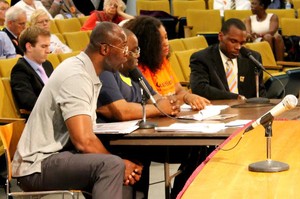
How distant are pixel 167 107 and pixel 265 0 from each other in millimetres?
6079

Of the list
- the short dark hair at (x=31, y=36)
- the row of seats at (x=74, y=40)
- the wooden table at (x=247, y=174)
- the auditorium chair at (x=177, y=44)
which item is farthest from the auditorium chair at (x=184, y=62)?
the wooden table at (x=247, y=174)

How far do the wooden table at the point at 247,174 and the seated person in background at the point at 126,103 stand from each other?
2.52 ft


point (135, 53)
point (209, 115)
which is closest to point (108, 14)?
point (135, 53)

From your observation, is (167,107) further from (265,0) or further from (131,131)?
(265,0)

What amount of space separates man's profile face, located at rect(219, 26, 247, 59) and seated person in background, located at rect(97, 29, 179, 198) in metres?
1.19

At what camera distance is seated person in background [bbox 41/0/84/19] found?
38.9ft

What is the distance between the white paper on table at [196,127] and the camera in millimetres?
4698

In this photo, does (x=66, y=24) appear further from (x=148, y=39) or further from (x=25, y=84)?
(x=148, y=39)

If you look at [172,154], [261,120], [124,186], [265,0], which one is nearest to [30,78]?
[172,154]

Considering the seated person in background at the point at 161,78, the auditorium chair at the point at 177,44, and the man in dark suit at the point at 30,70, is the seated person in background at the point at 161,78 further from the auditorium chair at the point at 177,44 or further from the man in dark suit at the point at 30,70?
the auditorium chair at the point at 177,44

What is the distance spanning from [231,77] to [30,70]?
150 cm

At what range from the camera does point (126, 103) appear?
5.05m

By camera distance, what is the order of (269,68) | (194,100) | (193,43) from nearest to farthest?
(194,100), (269,68), (193,43)

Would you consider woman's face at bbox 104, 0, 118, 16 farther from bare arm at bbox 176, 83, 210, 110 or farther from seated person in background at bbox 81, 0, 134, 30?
bare arm at bbox 176, 83, 210, 110
